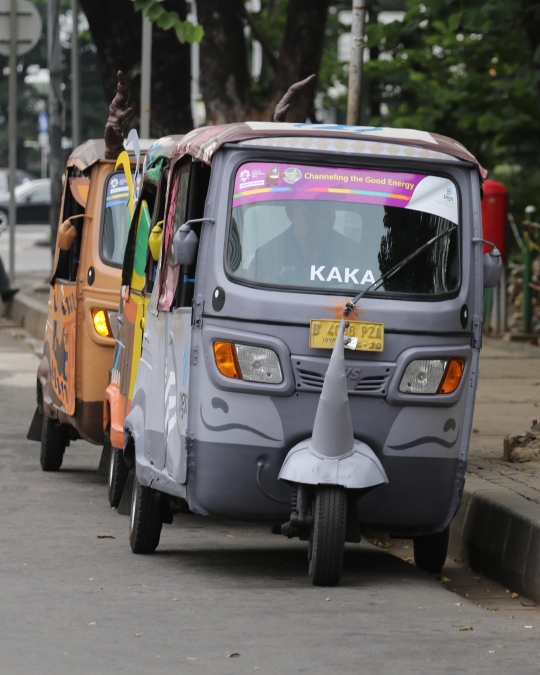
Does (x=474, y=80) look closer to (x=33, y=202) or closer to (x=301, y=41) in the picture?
(x=301, y=41)

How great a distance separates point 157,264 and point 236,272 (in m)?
1.03

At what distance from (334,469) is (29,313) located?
46.2 ft

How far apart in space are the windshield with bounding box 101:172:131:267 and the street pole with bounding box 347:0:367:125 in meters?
2.37

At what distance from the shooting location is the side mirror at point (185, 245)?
21.1 ft

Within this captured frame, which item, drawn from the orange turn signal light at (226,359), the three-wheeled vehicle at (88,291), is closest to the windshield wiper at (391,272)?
the orange turn signal light at (226,359)

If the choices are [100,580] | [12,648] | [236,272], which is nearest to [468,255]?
[236,272]

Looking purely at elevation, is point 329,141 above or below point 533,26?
below

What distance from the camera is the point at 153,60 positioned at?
641 inches

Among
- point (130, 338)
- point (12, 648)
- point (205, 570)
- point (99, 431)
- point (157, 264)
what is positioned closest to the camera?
point (12, 648)

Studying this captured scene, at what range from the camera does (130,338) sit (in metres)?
8.03

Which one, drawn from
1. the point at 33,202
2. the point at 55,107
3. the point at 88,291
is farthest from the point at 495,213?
the point at 33,202

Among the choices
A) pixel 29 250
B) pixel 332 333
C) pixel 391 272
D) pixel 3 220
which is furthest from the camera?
pixel 3 220

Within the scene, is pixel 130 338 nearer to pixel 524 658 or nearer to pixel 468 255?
pixel 468 255

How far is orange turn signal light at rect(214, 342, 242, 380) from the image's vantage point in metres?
6.40
